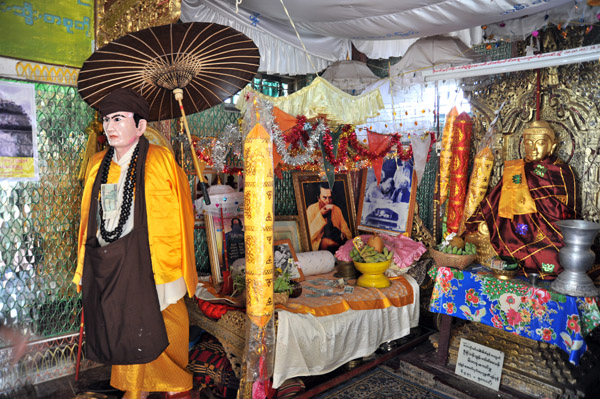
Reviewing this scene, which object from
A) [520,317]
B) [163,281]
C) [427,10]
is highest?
[427,10]

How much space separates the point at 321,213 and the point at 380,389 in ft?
7.45

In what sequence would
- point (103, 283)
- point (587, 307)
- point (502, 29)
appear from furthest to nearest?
point (502, 29) → point (587, 307) → point (103, 283)

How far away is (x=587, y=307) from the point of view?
3.34 metres

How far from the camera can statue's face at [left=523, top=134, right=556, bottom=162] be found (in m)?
4.10

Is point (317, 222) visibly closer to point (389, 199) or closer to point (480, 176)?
point (389, 199)

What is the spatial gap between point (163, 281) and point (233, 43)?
1786mm

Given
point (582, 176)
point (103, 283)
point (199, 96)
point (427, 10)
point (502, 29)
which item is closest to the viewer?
point (103, 283)

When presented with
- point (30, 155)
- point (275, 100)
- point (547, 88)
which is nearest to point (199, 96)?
point (275, 100)

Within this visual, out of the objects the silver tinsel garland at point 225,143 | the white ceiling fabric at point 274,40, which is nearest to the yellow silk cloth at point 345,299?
the silver tinsel garland at point 225,143

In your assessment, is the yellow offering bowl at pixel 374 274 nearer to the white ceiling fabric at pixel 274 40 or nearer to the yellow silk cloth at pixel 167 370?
the yellow silk cloth at pixel 167 370

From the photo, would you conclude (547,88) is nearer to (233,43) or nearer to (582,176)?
(582,176)

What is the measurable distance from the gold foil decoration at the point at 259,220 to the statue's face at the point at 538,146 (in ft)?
8.74

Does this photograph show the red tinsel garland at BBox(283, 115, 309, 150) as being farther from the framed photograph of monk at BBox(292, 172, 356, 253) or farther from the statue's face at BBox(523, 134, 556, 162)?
the statue's face at BBox(523, 134, 556, 162)

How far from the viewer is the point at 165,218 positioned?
308 cm
